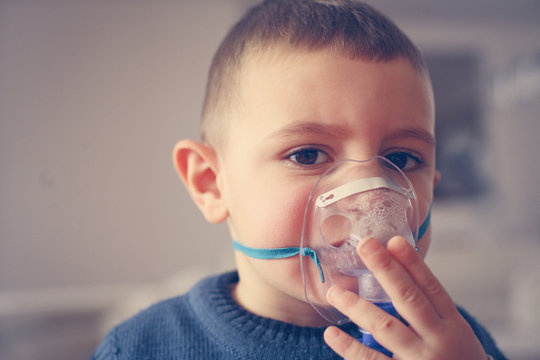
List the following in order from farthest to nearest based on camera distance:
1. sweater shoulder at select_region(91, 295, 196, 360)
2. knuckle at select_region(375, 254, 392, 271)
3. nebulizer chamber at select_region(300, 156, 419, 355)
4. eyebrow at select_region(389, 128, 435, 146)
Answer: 1. sweater shoulder at select_region(91, 295, 196, 360)
2. eyebrow at select_region(389, 128, 435, 146)
3. nebulizer chamber at select_region(300, 156, 419, 355)
4. knuckle at select_region(375, 254, 392, 271)

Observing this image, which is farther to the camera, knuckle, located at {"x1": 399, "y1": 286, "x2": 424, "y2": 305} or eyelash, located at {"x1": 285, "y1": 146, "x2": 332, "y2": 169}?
eyelash, located at {"x1": 285, "y1": 146, "x2": 332, "y2": 169}

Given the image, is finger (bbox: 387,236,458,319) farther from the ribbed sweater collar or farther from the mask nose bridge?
the ribbed sweater collar

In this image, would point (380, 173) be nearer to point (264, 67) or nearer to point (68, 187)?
point (264, 67)

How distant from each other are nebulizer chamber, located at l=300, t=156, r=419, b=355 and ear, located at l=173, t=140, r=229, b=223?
25cm

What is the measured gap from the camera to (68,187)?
235cm

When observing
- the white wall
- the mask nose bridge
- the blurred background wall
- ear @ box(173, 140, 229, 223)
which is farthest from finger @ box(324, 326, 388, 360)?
the white wall

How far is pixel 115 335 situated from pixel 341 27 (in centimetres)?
74

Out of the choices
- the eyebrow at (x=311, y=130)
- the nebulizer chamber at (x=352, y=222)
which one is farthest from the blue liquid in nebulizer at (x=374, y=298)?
the eyebrow at (x=311, y=130)

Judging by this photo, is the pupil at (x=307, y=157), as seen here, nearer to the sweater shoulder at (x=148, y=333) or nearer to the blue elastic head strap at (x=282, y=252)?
the blue elastic head strap at (x=282, y=252)

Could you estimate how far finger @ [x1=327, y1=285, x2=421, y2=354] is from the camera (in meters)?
0.56

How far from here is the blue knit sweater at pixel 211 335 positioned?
32.4 inches

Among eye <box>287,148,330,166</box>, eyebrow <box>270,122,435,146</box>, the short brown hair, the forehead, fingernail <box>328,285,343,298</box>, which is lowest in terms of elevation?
fingernail <box>328,285,343,298</box>

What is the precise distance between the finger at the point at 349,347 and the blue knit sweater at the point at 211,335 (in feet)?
0.77

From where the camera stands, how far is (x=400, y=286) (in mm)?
548
